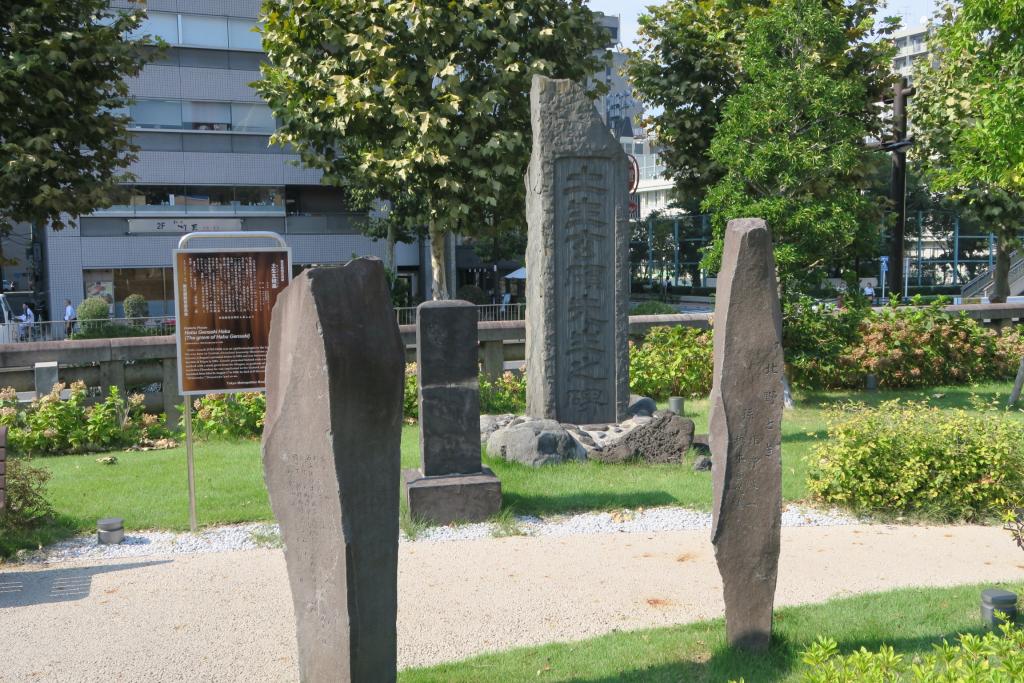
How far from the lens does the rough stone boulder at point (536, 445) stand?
9977 mm

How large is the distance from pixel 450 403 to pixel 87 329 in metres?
20.6

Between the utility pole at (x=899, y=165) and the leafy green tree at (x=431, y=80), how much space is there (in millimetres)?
6686

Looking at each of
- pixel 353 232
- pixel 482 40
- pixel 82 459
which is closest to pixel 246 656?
pixel 82 459

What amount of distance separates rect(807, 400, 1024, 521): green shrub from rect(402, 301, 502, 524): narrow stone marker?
320 cm

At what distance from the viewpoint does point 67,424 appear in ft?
35.6

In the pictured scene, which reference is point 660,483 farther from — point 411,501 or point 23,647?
point 23,647

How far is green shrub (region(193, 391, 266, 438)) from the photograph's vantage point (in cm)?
1191

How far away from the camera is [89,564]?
24.0 feet

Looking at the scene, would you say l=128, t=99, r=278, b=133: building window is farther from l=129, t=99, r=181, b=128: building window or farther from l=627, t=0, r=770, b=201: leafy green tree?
l=627, t=0, r=770, b=201: leafy green tree

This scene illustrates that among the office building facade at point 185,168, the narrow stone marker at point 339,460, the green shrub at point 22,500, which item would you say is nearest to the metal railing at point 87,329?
the office building facade at point 185,168

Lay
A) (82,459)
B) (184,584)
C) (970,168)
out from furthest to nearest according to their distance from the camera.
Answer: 1. (970,168)
2. (82,459)
3. (184,584)

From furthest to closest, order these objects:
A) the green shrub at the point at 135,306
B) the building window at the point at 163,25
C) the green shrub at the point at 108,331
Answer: the building window at the point at 163,25, the green shrub at the point at 135,306, the green shrub at the point at 108,331

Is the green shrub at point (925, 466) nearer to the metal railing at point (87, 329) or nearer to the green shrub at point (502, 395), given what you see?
the green shrub at point (502, 395)

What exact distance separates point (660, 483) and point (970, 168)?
27.6 ft
